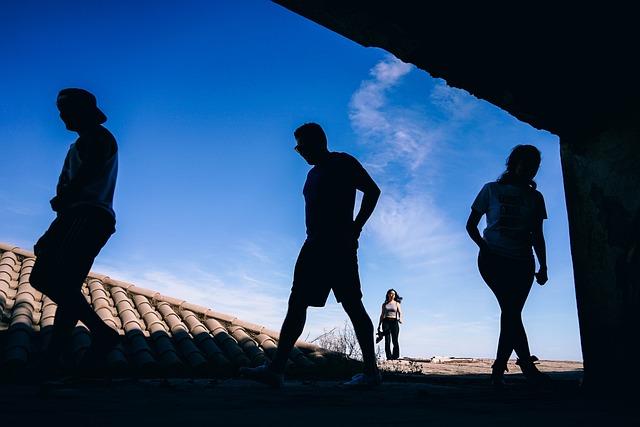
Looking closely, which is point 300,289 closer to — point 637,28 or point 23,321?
point 637,28

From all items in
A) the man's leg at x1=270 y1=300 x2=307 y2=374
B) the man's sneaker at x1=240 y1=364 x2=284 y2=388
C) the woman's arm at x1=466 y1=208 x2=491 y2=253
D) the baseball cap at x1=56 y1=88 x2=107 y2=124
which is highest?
the baseball cap at x1=56 y1=88 x2=107 y2=124

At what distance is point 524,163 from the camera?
3365 mm

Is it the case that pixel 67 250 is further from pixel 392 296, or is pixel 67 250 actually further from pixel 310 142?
pixel 392 296

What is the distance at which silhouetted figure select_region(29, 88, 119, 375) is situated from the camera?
2.60 metres

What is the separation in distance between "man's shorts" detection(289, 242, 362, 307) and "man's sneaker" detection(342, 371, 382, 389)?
49 centimetres

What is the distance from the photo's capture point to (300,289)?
3113mm

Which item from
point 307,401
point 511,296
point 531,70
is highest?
point 531,70

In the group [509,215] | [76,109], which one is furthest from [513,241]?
[76,109]

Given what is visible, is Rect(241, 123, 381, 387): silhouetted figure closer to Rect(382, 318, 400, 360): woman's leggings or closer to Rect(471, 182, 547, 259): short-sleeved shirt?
Rect(471, 182, 547, 259): short-sleeved shirt

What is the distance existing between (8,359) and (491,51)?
4.92m

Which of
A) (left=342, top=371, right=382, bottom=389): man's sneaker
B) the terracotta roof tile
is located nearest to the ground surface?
(left=342, top=371, right=382, bottom=389): man's sneaker

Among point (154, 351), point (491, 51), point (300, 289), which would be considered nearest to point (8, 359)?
point (154, 351)

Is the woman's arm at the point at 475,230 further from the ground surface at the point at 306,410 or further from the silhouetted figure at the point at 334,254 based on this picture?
the ground surface at the point at 306,410

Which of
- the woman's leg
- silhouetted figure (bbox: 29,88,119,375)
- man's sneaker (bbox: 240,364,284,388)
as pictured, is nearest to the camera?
silhouetted figure (bbox: 29,88,119,375)
